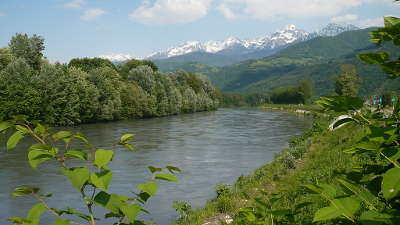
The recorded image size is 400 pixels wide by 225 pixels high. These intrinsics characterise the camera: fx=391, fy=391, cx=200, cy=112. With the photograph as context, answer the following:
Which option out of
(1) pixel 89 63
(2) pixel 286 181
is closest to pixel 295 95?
(1) pixel 89 63

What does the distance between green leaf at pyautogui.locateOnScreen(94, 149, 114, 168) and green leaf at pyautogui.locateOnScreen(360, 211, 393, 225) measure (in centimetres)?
110

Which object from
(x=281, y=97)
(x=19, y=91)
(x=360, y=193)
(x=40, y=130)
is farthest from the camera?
(x=281, y=97)

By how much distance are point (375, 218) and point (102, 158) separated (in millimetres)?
1168

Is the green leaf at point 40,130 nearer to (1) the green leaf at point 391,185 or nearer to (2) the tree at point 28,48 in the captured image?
(1) the green leaf at point 391,185

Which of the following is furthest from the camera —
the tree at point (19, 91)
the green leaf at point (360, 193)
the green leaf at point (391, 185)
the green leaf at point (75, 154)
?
the tree at point (19, 91)

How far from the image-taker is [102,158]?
5.92ft

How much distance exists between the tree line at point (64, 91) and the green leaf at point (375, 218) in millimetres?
47558

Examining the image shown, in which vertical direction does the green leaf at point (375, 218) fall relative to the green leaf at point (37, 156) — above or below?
below

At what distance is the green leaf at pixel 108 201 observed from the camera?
5.85ft

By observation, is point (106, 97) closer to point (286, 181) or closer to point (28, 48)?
point (28, 48)

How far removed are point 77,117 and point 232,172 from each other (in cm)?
4082

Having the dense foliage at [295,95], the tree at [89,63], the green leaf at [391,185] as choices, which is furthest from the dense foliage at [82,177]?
the dense foliage at [295,95]

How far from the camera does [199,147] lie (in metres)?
33.7

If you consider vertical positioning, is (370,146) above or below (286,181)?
above
